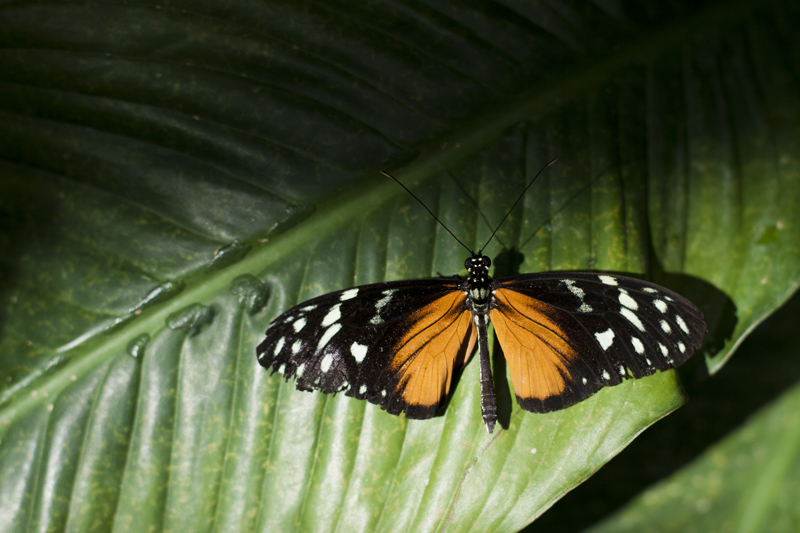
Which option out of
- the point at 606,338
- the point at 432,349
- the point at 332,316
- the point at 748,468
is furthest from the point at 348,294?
the point at 748,468

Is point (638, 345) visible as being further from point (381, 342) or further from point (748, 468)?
point (748, 468)

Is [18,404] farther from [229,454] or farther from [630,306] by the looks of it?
[630,306]

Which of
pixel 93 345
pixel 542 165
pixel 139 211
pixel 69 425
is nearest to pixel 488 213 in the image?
pixel 542 165

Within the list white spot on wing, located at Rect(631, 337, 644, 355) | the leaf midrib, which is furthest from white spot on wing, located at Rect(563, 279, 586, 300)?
the leaf midrib

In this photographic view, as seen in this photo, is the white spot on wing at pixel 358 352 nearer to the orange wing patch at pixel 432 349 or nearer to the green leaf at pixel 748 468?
the orange wing patch at pixel 432 349

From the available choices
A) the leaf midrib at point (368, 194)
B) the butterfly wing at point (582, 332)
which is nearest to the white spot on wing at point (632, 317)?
the butterfly wing at point (582, 332)
